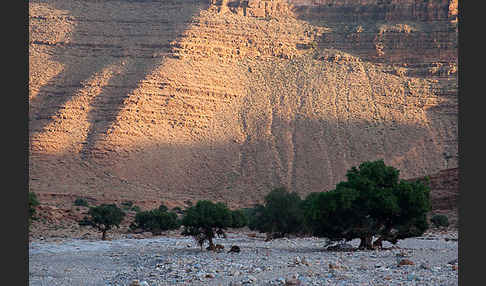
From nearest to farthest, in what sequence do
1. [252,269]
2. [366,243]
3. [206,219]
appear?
[252,269], [366,243], [206,219]

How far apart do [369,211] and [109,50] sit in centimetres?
7238

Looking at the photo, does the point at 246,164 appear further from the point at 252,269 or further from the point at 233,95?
the point at 252,269

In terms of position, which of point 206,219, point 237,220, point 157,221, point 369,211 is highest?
point 369,211

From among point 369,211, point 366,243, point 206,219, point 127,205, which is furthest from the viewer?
point 127,205

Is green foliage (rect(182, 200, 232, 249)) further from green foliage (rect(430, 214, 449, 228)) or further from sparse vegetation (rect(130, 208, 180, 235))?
green foliage (rect(430, 214, 449, 228))

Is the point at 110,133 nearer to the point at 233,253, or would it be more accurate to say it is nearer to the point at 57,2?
the point at 57,2

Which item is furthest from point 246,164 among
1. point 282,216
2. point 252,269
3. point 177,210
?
point 252,269

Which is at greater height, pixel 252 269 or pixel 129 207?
pixel 129 207

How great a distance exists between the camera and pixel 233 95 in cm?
9069

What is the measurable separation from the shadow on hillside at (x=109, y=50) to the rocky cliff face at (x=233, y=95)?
203 mm

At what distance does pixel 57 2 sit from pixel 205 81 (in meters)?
27.4

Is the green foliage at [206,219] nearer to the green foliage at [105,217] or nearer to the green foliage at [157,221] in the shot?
the green foliage at [105,217]

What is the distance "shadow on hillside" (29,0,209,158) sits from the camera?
8550 cm

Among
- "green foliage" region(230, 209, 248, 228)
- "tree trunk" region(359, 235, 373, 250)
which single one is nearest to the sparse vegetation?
"green foliage" region(230, 209, 248, 228)
